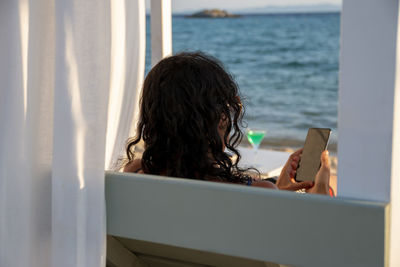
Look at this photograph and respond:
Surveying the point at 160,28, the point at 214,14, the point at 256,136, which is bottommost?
the point at 256,136

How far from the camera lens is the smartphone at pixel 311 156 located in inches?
70.9

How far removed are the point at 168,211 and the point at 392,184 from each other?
49 centimetres

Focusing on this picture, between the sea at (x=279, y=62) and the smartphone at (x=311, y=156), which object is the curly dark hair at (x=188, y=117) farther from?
the sea at (x=279, y=62)

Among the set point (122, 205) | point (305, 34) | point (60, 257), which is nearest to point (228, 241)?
point (122, 205)

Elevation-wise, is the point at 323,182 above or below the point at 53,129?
below

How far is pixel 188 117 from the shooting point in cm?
150

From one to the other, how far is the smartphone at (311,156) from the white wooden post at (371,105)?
62 cm

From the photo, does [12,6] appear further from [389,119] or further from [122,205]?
[389,119]

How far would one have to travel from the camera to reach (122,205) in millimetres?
1374

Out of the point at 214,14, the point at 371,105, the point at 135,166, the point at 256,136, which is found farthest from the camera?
the point at 214,14

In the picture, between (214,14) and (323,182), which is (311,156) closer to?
(323,182)

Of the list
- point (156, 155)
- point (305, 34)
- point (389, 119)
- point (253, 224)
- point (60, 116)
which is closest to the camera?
point (389, 119)

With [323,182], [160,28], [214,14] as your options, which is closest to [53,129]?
[323,182]

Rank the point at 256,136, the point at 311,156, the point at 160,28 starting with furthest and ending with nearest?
the point at 256,136 < the point at 160,28 < the point at 311,156
